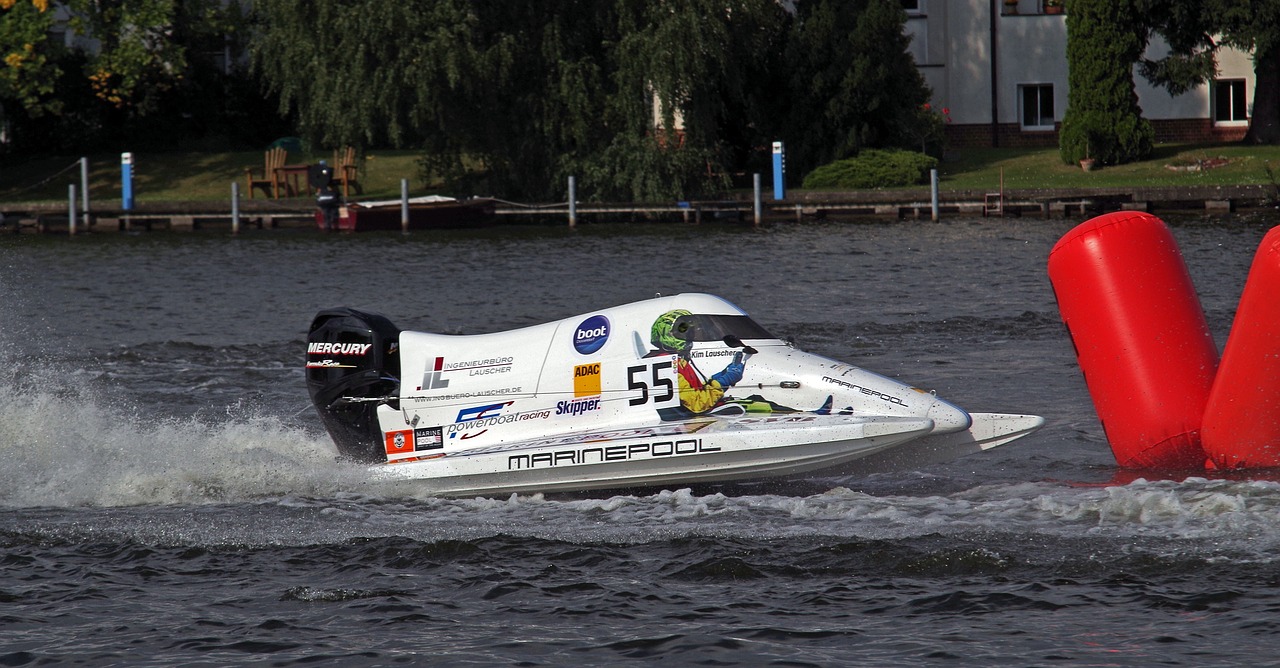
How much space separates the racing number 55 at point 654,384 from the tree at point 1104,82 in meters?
29.8

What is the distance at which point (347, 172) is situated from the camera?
40156mm

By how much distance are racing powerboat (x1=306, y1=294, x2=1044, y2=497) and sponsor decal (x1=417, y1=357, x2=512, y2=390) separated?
0.04ft

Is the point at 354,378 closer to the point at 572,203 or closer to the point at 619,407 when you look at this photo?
the point at 619,407

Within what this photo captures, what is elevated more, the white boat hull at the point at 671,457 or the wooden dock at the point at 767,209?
the wooden dock at the point at 767,209

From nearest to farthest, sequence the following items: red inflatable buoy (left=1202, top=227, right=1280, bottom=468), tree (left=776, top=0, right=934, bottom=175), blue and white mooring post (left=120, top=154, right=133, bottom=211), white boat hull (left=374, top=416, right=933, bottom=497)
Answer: red inflatable buoy (left=1202, top=227, right=1280, bottom=468), white boat hull (left=374, top=416, right=933, bottom=497), blue and white mooring post (left=120, top=154, right=133, bottom=211), tree (left=776, top=0, right=934, bottom=175)

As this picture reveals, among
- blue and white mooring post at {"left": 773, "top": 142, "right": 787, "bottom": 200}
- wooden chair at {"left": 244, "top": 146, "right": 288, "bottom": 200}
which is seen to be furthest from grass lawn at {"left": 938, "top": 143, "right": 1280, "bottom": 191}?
wooden chair at {"left": 244, "top": 146, "right": 288, "bottom": 200}

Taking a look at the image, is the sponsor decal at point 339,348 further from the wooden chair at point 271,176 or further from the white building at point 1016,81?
the white building at point 1016,81

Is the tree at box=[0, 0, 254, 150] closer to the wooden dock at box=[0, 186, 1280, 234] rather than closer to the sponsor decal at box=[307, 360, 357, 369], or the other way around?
the wooden dock at box=[0, 186, 1280, 234]

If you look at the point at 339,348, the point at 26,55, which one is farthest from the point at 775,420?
the point at 26,55

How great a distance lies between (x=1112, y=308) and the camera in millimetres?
10492

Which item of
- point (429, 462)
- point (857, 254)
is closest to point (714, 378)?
point (429, 462)

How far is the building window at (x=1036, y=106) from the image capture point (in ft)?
143

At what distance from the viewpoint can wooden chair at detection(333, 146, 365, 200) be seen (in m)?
40.2

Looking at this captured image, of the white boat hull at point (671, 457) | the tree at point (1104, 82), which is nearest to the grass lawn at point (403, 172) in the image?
the tree at point (1104, 82)
